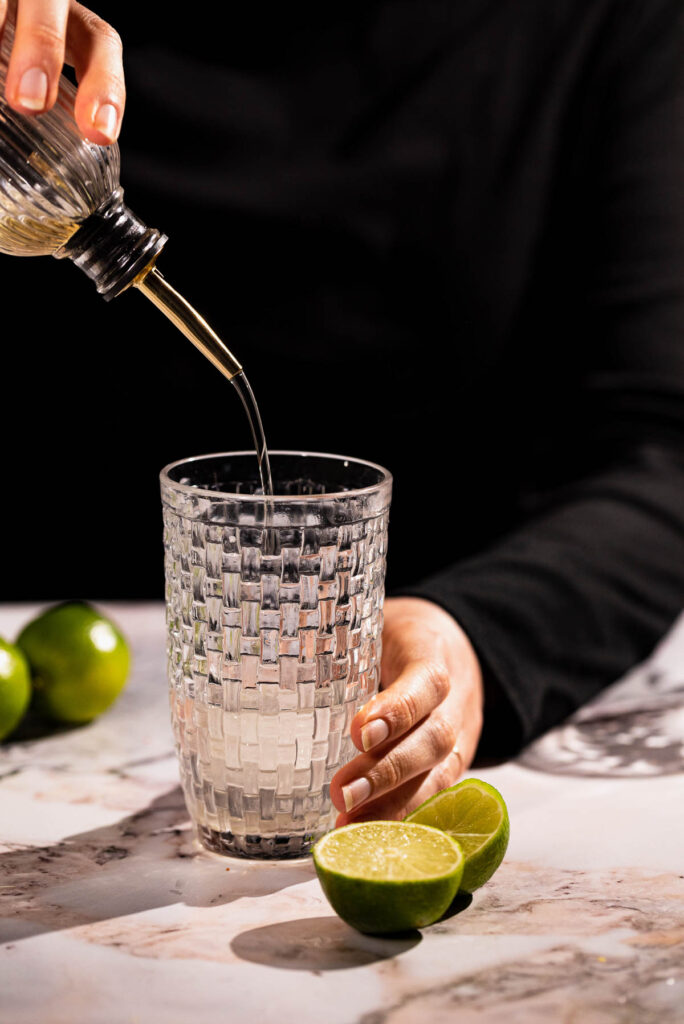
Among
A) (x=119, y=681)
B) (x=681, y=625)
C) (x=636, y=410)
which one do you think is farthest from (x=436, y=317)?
(x=119, y=681)

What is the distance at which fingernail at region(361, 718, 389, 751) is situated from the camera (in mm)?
804

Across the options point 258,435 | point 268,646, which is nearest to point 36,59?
point 258,435

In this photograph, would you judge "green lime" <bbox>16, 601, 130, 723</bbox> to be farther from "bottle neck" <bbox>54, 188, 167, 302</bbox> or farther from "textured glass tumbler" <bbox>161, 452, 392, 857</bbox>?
"bottle neck" <bbox>54, 188, 167, 302</bbox>

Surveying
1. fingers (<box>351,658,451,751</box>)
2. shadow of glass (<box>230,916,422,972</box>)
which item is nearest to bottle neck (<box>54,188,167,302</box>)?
fingers (<box>351,658,451,751</box>)

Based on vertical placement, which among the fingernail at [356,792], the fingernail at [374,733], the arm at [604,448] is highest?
the arm at [604,448]

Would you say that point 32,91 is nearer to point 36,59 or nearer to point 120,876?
point 36,59

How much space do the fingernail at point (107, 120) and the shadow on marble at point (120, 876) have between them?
0.53m

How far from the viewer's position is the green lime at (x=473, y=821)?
0.77 meters

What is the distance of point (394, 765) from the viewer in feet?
2.73

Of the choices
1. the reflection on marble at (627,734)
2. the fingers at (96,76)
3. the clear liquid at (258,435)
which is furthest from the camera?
the reflection on marble at (627,734)

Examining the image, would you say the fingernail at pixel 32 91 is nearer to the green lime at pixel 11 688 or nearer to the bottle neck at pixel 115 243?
the bottle neck at pixel 115 243

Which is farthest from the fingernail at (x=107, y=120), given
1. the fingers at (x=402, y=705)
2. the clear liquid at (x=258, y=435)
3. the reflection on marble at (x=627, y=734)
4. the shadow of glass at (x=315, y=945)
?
the reflection on marble at (x=627, y=734)

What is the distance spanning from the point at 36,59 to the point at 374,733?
519 millimetres

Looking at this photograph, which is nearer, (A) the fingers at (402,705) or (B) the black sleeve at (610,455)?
(A) the fingers at (402,705)
